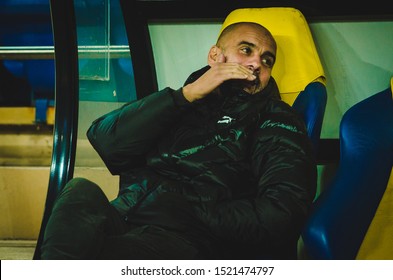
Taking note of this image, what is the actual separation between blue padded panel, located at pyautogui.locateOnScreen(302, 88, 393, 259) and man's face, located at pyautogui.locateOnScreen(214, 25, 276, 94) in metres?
0.34

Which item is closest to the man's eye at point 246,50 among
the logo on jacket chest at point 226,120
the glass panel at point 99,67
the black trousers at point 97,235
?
the logo on jacket chest at point 226,120

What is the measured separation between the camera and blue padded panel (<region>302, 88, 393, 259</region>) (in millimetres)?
897

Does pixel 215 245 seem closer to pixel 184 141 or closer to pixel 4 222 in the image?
pixel 184 141

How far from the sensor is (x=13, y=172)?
2666 millimetres

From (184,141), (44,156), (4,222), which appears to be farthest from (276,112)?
(44,156)

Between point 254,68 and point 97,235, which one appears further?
point 254,68

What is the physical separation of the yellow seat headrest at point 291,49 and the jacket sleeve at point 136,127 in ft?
1.78

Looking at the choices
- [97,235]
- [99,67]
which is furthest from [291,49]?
[97,235]

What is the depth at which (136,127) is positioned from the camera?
117 centimetres

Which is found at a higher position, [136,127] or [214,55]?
[214,55]

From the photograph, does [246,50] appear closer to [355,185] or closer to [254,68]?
[254,68]

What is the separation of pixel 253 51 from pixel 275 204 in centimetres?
58
